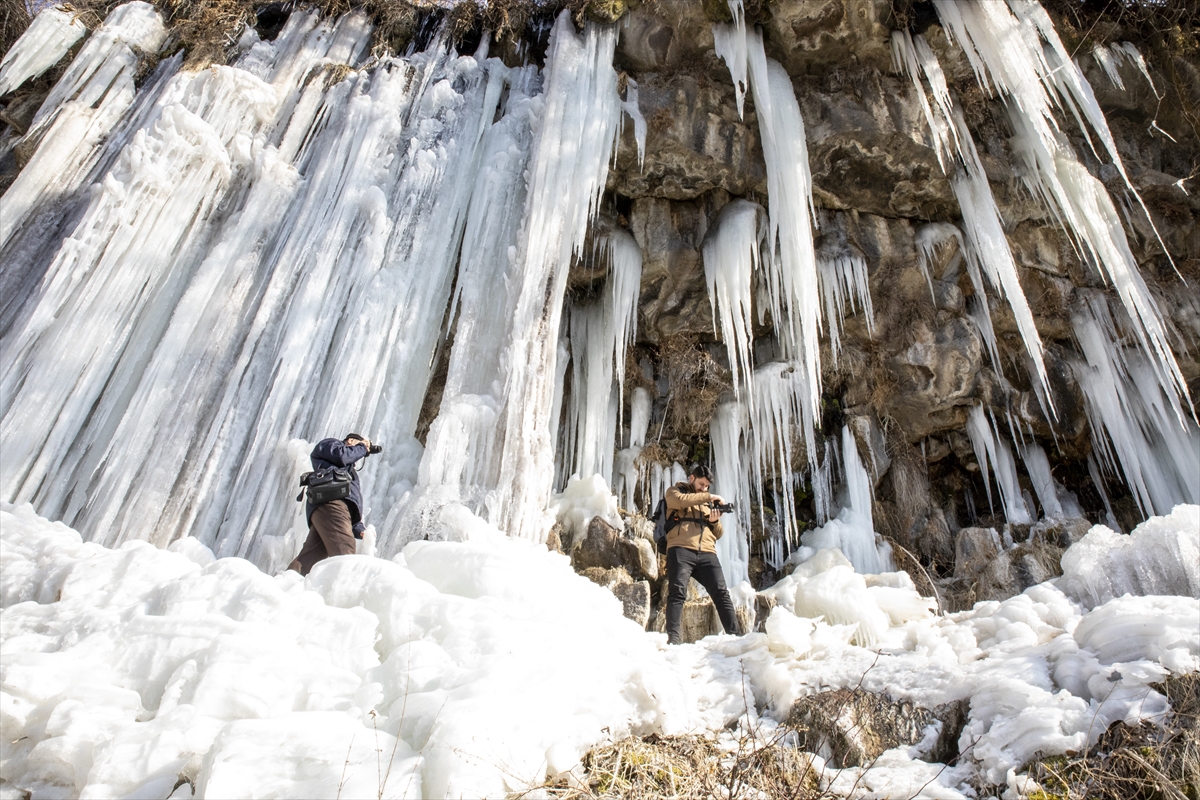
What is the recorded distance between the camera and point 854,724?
2.45m

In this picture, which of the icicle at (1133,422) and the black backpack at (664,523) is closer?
the black backpack at (664,523)

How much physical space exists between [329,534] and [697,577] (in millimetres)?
2380

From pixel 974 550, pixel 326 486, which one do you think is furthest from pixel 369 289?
pixel 974 550

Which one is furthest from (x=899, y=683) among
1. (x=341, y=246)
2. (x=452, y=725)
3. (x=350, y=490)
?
(x=341, y=246)

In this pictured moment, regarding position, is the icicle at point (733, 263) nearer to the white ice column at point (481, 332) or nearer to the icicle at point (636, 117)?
the icicle at point (636, 117)

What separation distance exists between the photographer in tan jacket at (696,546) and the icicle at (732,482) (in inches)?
123

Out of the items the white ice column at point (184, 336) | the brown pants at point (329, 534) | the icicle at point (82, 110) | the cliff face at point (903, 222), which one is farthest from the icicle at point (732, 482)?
the icicle at point (82, 110)

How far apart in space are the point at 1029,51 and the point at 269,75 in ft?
27.3

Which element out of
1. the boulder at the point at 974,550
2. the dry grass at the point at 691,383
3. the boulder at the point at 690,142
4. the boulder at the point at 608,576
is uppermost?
the boulder at the point at 690,142

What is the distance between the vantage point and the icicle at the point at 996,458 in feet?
29.1

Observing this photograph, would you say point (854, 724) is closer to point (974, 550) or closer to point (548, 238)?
point (548, 238)

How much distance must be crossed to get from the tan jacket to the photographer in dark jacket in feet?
6.79

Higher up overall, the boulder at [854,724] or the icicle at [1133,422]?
the icicle at [1133,422]

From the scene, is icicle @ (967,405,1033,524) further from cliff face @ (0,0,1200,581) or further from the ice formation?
the ice formation
